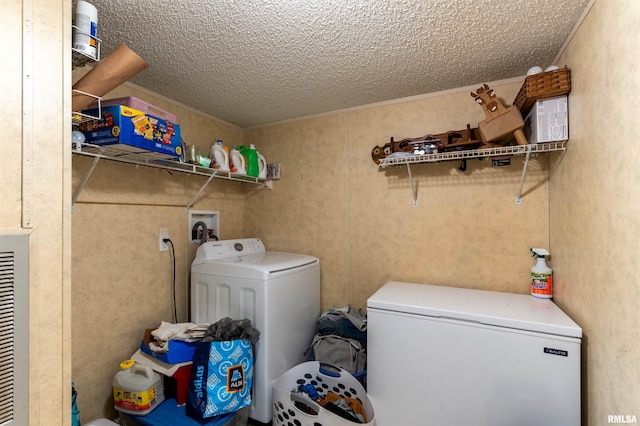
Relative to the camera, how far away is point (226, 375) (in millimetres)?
1560

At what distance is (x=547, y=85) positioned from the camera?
4.63 feet

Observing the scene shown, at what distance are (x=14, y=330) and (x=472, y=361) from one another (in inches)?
66.8

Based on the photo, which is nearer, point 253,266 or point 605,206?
point 605,206

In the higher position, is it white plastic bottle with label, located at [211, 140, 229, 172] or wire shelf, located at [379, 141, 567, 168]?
white plastic bottle with label, located at [211, 140, 229, 172]

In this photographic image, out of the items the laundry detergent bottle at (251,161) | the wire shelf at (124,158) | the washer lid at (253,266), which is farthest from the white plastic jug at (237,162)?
the washer lid at (253,266)

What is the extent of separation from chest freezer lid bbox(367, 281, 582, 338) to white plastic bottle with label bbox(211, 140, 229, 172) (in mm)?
1376

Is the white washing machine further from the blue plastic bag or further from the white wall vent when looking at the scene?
the white wall vent

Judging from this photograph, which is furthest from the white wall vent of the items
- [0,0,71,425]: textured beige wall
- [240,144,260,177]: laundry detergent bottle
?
[240,144,260,177]: laundry detergent bottle

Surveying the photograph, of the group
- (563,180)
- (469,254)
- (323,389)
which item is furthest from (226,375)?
(563,180)

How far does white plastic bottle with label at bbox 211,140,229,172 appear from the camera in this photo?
208 cm

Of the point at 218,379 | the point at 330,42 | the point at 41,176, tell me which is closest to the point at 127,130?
the point at 41,176

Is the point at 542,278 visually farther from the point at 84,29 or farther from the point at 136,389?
the point at 84,29

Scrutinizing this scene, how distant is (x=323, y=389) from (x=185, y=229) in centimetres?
147

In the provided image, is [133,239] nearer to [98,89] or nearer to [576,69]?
[98,89]
